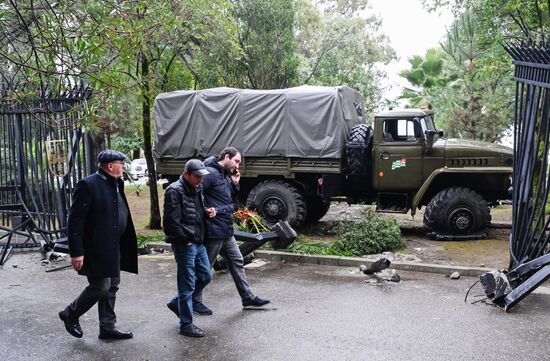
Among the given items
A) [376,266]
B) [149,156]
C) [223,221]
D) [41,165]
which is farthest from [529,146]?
[149,156]

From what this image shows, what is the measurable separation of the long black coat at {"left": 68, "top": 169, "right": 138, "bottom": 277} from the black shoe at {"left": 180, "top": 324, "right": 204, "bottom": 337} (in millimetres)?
888

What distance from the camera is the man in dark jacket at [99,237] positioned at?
568 cm

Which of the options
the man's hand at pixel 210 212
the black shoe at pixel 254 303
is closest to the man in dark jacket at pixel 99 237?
the man's hand at pixel 210 212

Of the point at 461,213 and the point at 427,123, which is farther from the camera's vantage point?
the point at 427,123

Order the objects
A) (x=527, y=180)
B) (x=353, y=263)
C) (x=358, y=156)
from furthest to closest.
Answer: (x=358, y=156) < (x=353, y=263) < (x=527, y=180)

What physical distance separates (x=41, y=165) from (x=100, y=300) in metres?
5.47

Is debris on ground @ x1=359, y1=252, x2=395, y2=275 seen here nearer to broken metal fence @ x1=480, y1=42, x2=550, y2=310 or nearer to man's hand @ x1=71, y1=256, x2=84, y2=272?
broken metal fence @ x1=480, y1=42, x2=550, y2=310

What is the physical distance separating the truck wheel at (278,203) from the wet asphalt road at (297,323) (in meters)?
3.36

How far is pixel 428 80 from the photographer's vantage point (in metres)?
24.9

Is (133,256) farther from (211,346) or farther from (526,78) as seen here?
(526,78)

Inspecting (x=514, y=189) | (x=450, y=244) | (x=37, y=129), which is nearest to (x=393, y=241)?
(x=450, y=244)

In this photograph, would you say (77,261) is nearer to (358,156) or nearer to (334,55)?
(358,156)

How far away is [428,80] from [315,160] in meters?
14.5

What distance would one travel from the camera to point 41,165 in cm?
1074
